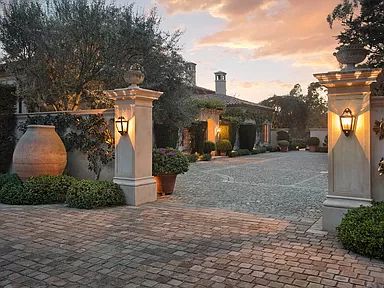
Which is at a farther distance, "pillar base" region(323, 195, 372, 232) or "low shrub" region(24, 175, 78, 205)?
"low shrub" region(24, 175, 78, 205)

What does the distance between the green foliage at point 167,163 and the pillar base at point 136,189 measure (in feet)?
1.67

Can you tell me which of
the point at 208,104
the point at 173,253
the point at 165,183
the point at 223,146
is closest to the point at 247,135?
the point at 223,146

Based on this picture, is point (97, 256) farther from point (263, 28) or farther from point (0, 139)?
point (263, 28)

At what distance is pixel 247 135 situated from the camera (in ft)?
79.8

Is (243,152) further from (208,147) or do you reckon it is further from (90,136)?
(90,136)

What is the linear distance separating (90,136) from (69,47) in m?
3.39

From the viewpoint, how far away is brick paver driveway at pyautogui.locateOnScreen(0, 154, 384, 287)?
328 centimetres

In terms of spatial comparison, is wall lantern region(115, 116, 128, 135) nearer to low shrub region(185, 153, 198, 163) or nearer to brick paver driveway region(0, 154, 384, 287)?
brick paver driveway region(0, 154, 384, 287)

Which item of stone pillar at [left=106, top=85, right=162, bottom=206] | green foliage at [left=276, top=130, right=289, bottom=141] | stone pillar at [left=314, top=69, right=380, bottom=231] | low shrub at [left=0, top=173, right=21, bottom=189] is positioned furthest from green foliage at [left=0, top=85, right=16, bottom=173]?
green foliage at [left=276, top=130, right=289, bottom=141]

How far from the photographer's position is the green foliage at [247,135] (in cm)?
2425

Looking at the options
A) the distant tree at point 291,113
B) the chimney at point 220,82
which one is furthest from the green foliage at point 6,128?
the distant tree at point 291,113

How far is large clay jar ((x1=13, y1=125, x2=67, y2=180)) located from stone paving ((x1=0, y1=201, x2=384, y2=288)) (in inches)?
62.2

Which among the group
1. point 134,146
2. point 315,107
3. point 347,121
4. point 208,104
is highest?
point 315,107

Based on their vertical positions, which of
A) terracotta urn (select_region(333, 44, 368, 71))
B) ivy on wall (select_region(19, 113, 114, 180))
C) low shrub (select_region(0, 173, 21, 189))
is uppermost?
terracotta urn (select_region(333, 44, 368, 71))
